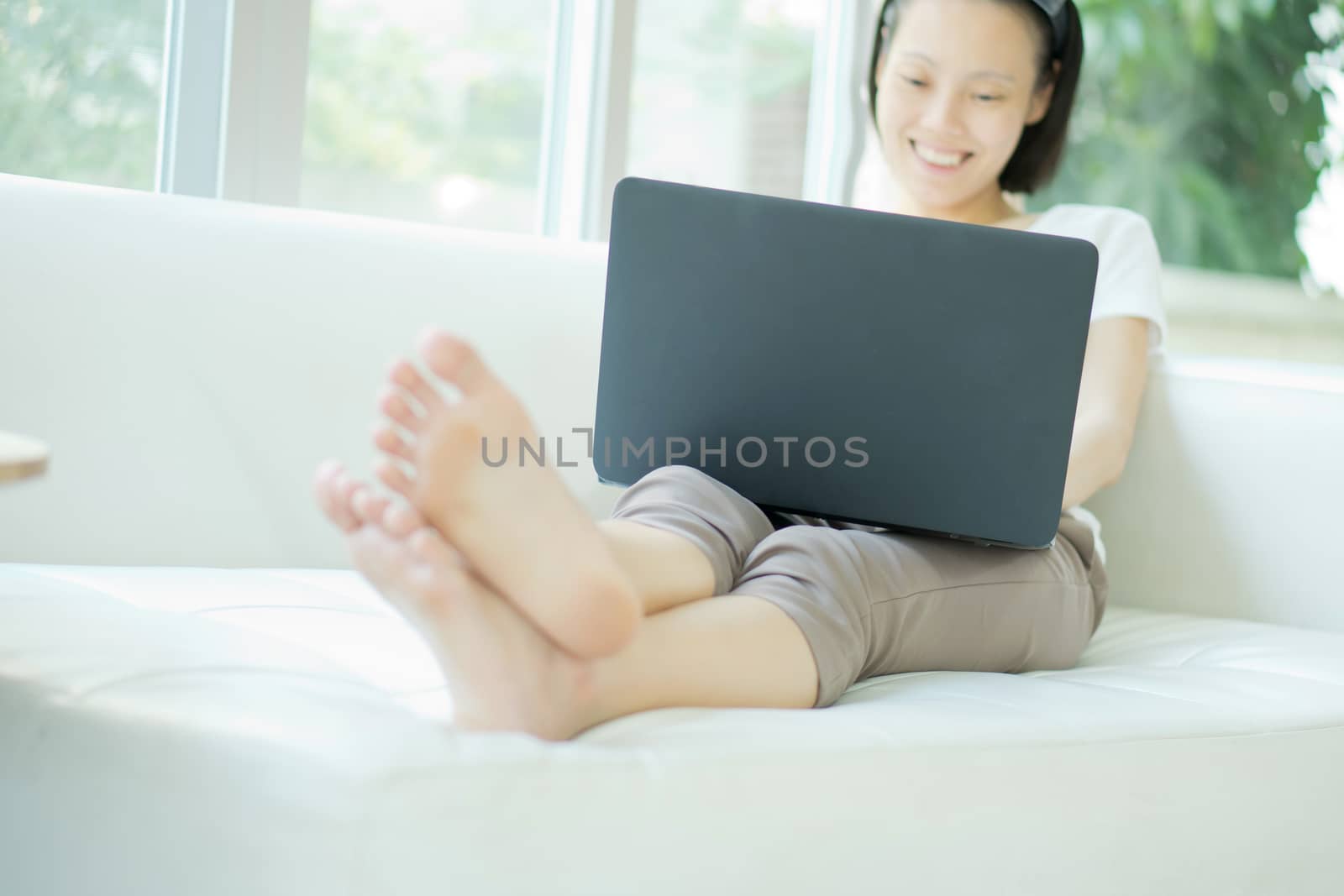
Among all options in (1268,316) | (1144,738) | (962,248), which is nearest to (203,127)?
(962,248)

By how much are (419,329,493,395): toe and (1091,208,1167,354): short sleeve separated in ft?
3.36

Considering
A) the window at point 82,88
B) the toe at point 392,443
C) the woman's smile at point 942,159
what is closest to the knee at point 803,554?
the toe at point 392,443

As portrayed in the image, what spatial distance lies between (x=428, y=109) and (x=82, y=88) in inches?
26.6

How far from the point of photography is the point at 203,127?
1.79 m

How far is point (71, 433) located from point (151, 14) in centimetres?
76

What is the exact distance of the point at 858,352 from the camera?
1.08 metres

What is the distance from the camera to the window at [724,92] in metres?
2.63

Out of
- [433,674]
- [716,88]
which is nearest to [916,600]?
[433,674]

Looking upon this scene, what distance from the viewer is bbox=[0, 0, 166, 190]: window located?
5.54 ft

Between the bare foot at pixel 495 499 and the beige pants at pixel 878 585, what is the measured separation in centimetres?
20

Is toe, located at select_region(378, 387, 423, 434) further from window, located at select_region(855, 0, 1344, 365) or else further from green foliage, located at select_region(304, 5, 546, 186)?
window, located at select_region(855, 0, 1344, 365)

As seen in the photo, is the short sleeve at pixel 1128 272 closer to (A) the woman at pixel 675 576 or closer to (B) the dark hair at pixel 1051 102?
(A) the woman at pixel 675 576

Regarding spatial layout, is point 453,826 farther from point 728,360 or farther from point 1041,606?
point 1041,606

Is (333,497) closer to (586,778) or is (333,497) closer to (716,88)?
(586,778)
